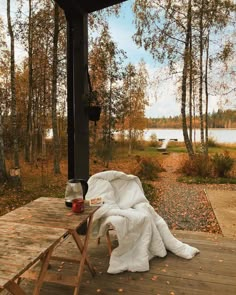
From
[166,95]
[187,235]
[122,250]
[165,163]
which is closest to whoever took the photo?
[122,250]

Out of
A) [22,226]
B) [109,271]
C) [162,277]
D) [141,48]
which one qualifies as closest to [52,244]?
[22,226]

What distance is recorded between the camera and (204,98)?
7.55 metres

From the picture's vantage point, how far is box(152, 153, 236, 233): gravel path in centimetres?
361

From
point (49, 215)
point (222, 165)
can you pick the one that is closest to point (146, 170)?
point (222, 165)

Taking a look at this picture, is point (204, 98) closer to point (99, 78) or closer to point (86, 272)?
point (99, 78)

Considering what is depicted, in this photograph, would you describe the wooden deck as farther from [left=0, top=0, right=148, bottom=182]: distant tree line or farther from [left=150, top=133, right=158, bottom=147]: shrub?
[left=150, top=133, right=158, bottom=147]: shrub

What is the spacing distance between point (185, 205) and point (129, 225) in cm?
261

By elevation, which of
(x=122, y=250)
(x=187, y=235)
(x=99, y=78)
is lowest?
(x=187, y=235)

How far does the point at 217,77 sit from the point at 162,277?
250 inches

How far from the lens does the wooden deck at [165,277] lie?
1.89m

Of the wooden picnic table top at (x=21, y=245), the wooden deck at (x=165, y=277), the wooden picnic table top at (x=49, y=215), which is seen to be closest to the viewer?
the wooden picnic table top at (x=21, y=245)

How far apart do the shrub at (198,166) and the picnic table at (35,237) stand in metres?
5.21

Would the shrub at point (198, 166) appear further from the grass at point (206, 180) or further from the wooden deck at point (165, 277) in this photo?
the wooden deck at point (165, 277)

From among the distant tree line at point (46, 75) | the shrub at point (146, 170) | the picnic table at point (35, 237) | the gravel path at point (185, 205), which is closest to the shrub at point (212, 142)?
the distant tree line at point (46, 75)
